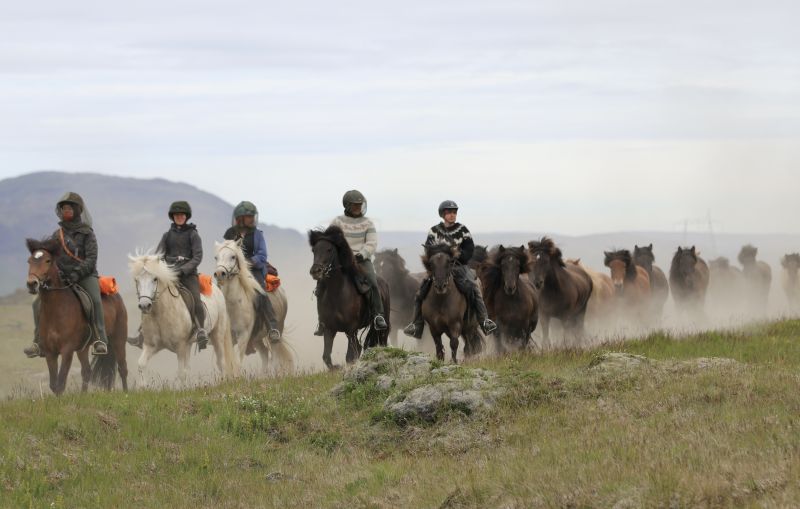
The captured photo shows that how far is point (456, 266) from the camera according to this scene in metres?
20.4

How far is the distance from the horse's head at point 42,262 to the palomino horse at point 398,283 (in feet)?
42.3

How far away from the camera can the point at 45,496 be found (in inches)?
491

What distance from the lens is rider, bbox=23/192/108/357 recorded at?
19.2m

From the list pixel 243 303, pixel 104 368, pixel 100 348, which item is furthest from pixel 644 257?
pixel 100 348

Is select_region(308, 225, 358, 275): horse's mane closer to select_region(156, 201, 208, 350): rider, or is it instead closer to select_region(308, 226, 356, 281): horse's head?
select_region(308, 226, 356, 281): horse's head

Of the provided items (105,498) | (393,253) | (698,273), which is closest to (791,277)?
(698,273)

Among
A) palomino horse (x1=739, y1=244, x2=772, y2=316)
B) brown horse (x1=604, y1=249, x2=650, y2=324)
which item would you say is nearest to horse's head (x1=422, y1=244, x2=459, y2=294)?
brown horse (x1=604, y1=249, x2=650, y2=324)

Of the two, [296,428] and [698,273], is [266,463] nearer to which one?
[296,428]

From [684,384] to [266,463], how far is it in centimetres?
510

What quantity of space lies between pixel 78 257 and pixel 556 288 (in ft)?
37.8

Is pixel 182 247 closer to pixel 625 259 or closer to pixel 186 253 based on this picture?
pixel 186 253

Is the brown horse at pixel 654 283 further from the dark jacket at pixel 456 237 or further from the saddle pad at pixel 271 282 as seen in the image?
the dark jacket at pixel 456 237

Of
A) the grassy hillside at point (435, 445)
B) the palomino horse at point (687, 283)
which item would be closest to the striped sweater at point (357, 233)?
the grassy hillside at point (435, 445)

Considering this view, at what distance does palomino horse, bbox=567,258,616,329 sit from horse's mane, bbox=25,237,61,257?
56.3 ft
